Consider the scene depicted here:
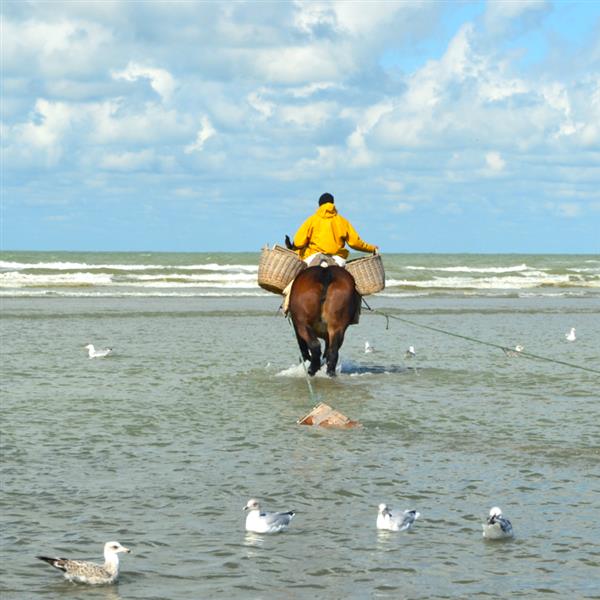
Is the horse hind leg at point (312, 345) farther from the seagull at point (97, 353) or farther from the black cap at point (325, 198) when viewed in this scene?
the seagull at point (97, 353)

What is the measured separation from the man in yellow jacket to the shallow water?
5.76 ft

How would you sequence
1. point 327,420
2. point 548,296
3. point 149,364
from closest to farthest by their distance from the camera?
point 327,420, point 149,364, point 548,296

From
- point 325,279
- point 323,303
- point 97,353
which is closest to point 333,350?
point 323,303

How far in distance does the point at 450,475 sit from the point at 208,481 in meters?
1.85

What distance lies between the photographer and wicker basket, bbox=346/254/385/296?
1509cm

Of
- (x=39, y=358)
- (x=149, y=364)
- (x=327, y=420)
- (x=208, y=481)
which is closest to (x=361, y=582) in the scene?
(x=208, y=481)

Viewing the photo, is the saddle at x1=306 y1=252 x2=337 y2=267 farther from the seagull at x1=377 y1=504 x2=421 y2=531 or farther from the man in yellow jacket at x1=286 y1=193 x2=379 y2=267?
the seagull at x1=377 y1=504 x2=421 y2=531

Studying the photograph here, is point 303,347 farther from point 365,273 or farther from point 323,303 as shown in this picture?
point 365,273

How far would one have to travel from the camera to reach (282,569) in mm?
6191

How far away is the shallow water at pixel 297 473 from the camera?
20.0 feet

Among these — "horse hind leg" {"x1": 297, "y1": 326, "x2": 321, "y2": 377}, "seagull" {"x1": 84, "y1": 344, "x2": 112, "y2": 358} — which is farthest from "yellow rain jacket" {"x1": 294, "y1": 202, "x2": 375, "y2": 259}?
"seagull" {"x1": 84, "y1": 344, "x2": 112, "y2": 358}

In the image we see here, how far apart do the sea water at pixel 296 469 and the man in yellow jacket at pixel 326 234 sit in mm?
1752

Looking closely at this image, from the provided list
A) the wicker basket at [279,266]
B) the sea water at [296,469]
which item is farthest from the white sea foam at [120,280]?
the wicker basket at [279,266]

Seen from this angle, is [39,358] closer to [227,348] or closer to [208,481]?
[227,348]
